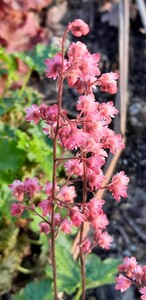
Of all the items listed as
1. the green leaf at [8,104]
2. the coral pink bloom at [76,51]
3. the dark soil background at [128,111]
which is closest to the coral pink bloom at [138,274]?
the coral pink bloom at [76,51]

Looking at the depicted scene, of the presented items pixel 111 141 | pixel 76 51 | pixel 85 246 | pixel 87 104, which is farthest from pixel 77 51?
pixel 85 246

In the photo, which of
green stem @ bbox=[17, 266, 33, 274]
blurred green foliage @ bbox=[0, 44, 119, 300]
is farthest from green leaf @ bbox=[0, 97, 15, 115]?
green stem @ bbox=[17, 266, 33, 274]

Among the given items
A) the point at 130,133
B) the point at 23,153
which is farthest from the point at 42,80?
the point at 23,153

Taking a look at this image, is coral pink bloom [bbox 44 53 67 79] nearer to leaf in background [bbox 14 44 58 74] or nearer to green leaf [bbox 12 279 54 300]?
green leaf [bbox 12 279 54 300]

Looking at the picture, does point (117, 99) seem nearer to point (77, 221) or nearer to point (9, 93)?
point (9, 93)

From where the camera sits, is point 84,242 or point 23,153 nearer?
point 84,242

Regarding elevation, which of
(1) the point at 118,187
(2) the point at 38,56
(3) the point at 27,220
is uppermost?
(2) the point at 38,56

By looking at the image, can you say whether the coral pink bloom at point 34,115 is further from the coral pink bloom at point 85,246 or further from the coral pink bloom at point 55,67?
the coral pink bloom at point 85,246

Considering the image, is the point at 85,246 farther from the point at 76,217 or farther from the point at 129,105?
the point at 129,105
